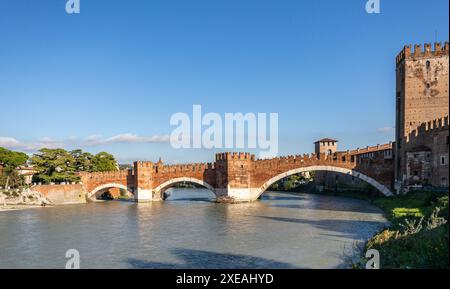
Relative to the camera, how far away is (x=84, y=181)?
40969 millimetres

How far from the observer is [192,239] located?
16781 millimetres

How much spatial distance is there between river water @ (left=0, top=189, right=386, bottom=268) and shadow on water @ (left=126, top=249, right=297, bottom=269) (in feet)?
0.10

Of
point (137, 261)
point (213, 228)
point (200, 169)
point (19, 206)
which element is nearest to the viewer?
point (137, 261)

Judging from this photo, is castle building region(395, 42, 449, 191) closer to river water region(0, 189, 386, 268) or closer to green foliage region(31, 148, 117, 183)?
river water region(0, 189, 386, 268)

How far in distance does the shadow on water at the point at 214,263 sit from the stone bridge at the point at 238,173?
69.3ft

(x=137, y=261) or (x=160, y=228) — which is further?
(x=160, y=228)

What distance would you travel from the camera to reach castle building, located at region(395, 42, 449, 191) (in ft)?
88.9

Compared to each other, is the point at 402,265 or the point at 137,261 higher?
the point at 402,265

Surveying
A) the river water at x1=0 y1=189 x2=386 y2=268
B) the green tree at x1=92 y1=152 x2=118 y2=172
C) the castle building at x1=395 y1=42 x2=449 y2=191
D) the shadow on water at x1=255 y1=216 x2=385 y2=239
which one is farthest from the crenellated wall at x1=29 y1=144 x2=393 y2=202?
the shadow on water at x1=255 y1=216 x2=385 y2=239

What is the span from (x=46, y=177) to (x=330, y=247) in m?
33.9

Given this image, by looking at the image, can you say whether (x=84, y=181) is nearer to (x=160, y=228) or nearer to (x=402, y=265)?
(x=160, y=228)

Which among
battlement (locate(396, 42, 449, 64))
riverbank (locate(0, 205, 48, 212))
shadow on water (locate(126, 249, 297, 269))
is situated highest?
battlement (locate(396, 42, 449, 64))

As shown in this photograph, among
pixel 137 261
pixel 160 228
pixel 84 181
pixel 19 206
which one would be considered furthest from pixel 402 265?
pixel 84 181
